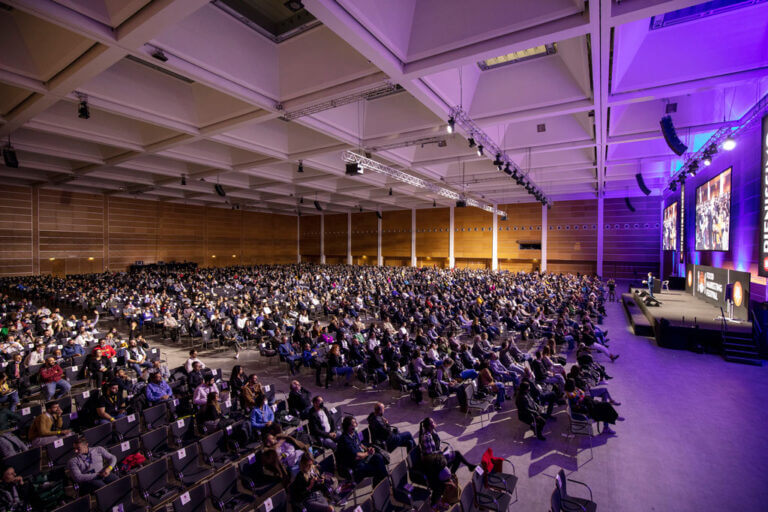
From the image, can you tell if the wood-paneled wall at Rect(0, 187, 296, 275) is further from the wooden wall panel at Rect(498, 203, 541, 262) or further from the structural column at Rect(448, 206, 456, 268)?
the wooden wall panel at Rect(498, 203, 541, 262)

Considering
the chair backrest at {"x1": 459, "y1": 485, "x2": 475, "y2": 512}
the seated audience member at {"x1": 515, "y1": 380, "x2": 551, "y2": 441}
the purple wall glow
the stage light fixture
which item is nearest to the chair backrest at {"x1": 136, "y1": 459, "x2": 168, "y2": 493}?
the chair backrest at {"x1": 459, "y1": 485, "x2": 475, "y2": 512}

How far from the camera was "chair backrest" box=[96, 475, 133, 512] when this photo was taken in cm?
328

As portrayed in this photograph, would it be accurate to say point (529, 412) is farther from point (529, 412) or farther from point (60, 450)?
point (60, 450)

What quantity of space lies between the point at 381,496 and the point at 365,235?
115 feet

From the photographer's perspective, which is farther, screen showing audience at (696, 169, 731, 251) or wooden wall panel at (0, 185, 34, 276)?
wooden wall panel at (0, 185, 34, 276)

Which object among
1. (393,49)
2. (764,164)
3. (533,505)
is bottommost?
(533,505)

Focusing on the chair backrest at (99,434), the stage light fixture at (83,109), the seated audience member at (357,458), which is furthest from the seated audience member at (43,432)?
the stage light fixture at (83,109)

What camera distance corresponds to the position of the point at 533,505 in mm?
3875

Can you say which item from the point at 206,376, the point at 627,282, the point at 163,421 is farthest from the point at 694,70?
the point at 627,282

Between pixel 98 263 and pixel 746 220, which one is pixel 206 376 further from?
pixel 98 263

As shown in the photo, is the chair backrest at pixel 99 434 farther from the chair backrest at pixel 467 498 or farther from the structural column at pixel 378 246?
the structural column at pixel 378 246

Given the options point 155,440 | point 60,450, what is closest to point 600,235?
point 155,440

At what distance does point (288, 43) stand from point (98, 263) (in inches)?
1059

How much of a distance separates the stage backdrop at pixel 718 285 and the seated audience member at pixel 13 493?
1483 centimetres
